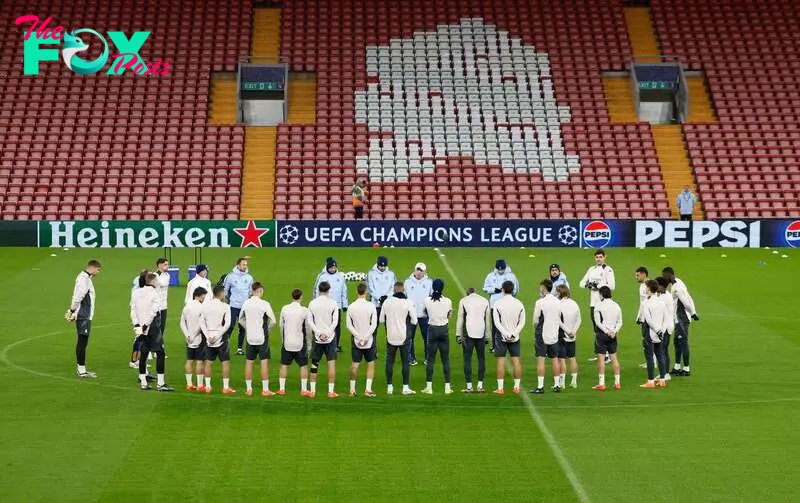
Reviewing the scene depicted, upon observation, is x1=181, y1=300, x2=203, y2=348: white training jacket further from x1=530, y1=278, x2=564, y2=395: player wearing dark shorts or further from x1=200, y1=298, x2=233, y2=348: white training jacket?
x1=530, y1=278, x2=564, y2=395: player wearing dark shorts

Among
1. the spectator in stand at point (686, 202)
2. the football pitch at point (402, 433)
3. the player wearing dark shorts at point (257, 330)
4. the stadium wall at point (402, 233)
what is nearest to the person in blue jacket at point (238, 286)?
the football pitch at point (402, 433)

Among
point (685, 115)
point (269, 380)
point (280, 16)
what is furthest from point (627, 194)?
point (269, 380)

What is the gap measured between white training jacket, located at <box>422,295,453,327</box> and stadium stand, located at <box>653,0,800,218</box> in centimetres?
2749

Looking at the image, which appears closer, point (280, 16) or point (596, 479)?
point (596, 479)

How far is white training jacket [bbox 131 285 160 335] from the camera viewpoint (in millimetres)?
19297

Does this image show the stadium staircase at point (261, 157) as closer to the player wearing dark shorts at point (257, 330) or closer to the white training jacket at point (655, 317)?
the player wearing dark shorts at point (257, 330)

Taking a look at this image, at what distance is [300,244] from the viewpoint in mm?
41531

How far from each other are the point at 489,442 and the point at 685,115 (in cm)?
3577

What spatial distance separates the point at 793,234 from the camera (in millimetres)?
42250

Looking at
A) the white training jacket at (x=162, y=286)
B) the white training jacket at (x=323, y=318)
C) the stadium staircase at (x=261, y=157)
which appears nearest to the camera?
the white training jacket at (x=323, y=318)

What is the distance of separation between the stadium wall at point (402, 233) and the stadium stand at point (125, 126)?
2371 mm

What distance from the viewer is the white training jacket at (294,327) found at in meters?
18.6

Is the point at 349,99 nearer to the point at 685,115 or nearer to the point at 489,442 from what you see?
the point at 685,115

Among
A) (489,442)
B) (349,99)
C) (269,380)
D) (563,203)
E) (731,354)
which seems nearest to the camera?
(489,442)
